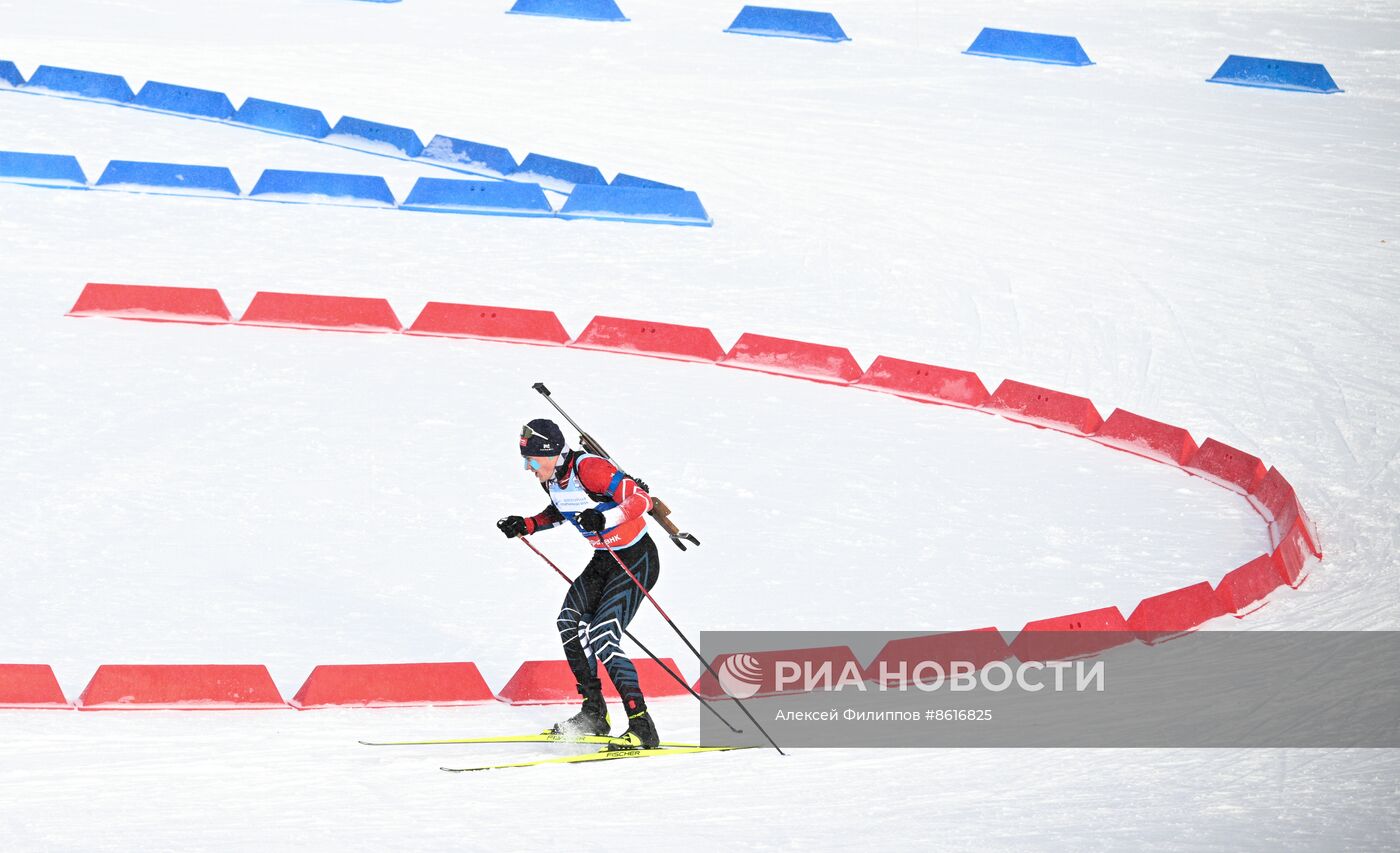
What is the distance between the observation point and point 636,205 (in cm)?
1695

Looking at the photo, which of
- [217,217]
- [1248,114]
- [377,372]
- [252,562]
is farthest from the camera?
[1248,114]

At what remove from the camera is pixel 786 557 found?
1050 cm

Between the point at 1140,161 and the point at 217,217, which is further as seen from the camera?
the point at 1140,161

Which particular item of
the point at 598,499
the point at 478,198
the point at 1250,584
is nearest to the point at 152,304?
the point at 478,198

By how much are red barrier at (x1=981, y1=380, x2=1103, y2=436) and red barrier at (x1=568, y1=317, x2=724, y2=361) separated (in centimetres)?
204

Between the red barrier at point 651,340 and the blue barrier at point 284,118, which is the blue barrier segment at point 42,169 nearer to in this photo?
the blue barrier at point 284,118

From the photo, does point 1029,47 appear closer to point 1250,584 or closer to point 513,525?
point 1250,584

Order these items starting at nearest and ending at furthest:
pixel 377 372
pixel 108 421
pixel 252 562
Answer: pixel 252 562, pixel 108 421, pixel 377 372

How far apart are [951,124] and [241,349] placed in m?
8.69

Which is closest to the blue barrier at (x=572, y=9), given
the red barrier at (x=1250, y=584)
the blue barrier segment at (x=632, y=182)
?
the blue barrier segment at (x=632, y=182)

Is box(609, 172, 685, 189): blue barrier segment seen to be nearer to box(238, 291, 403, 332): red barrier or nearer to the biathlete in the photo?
box(238, 291, 403, 332): red barrier

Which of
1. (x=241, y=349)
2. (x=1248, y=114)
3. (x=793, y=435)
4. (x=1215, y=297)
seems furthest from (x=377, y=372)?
(x=1248, y=114)

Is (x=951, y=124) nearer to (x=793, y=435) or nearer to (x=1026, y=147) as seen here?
(x=1026, y=147)

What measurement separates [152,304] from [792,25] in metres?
10.5
